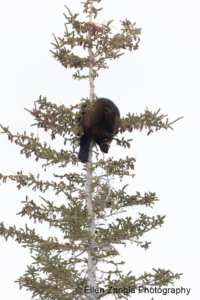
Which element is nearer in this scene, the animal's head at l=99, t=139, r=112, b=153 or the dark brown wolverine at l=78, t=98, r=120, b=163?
the dark brown wolverine at l=78, t=98, r=120, b=163

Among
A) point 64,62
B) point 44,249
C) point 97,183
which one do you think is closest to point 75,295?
point 44,249

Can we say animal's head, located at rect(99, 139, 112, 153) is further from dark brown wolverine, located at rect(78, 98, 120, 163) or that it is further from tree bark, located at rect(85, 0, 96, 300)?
tree bark, located at rect(85, 0, 96, 300)

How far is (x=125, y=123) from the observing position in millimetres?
11414

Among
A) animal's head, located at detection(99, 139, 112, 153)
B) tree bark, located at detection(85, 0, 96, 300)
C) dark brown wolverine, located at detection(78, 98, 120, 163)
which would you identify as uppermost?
dark brown wolverine, located at detection(78, 98, 120, 163)

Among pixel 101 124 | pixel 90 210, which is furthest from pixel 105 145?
pixel 90 210

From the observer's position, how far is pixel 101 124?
11.3m

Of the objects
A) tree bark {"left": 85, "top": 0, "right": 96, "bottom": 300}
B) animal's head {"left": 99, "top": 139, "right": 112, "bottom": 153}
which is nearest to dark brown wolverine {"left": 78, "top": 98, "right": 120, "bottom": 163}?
animal's head {"left": 99, "top": 139, "right": 112, "bottom": 153}

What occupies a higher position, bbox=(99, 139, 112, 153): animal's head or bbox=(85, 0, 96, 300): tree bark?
bbox=(99, 139, 112, 153): animal's head

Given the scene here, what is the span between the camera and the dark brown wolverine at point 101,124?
11.3 meters

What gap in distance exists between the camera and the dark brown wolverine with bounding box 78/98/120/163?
11312 millimetres

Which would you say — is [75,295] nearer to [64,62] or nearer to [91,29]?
[64,62]

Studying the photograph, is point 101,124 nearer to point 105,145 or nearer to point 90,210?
point 105,145

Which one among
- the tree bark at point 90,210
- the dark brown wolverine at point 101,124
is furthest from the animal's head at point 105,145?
the tree bark at point 90,210

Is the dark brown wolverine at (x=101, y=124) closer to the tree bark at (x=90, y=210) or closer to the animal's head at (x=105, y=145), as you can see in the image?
the animal's head at (x=105, y=145)
